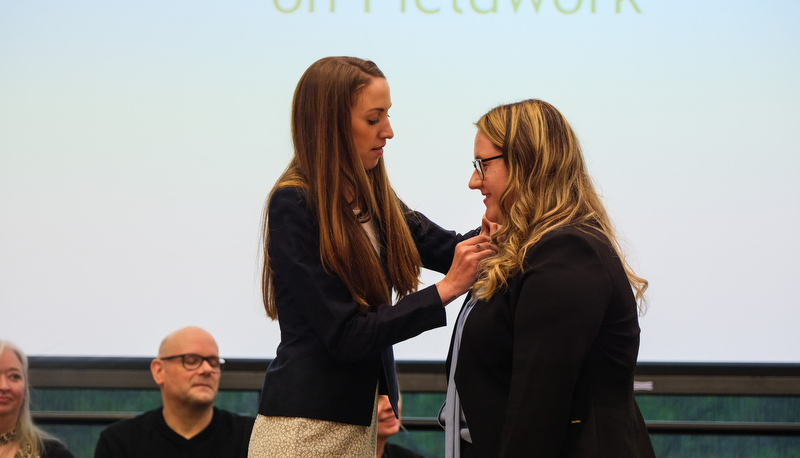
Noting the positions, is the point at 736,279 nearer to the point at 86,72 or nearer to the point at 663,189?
the point at 663,189

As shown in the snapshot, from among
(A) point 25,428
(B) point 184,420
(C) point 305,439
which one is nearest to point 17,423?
(A) point 25,428

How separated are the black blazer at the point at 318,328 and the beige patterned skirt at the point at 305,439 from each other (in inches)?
0.6

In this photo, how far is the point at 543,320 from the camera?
3.91 ft

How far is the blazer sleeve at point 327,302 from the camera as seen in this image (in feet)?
4.54

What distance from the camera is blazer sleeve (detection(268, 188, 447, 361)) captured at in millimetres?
1383

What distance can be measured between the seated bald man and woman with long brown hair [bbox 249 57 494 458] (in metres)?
1.22

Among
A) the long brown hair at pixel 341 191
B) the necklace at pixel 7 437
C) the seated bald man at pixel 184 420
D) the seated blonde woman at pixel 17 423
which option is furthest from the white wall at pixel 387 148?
the long brown hair at pixel 341 191

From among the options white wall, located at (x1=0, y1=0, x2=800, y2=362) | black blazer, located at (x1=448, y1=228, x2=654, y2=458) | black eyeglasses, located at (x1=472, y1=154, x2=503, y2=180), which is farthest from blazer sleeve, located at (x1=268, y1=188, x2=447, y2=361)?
white wall, located at (x1=0, y1=0, x2=800, y2=362)

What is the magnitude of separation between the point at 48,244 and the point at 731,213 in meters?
2.23

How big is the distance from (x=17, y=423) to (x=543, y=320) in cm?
198

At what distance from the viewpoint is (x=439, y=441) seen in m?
2.92

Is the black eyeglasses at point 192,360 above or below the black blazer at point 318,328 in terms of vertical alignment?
below

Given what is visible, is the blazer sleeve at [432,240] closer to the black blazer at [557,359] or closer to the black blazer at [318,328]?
the black blazer at [318,328]

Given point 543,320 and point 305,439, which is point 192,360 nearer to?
point 305,439
